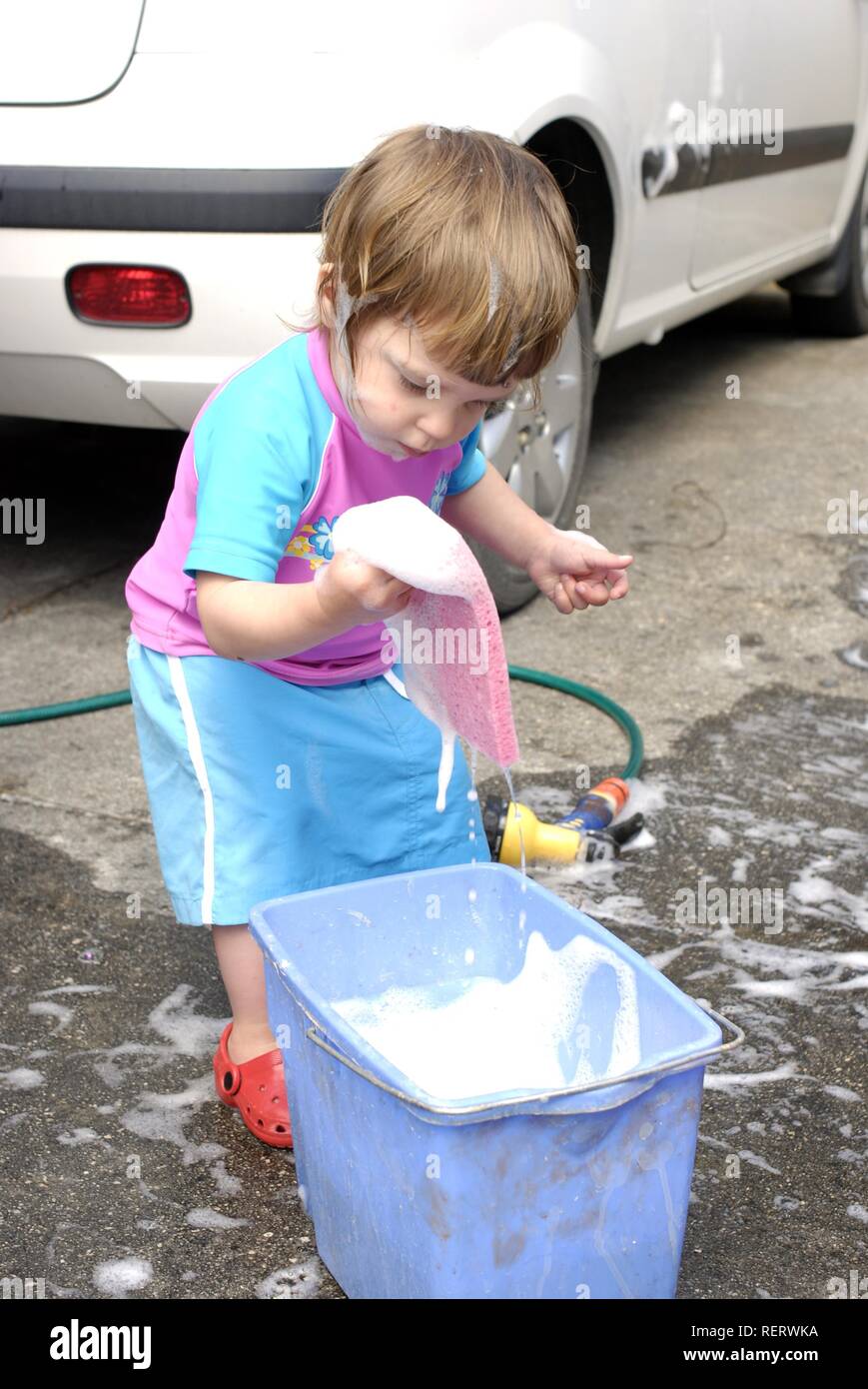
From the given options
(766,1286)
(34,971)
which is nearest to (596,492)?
(34,971)

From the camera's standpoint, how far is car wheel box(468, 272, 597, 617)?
11.1 feet

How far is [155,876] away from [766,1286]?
48.2 inches

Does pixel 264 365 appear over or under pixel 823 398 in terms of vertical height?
over

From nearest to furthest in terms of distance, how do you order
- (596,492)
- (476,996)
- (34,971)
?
(476,996)
(34,971)
(596,492)

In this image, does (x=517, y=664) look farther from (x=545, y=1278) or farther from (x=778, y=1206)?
(x=545, y=1278)

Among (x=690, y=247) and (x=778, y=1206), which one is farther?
(x=690, y=247)

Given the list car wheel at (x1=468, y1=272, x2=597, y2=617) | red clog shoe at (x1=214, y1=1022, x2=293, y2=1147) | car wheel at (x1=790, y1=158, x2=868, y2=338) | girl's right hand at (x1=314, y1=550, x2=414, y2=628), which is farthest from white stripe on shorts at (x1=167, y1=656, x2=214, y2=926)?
car wheel at (x1=790, y1=158, x2=868, y2=338)

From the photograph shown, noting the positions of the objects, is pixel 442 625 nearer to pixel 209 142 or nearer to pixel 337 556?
pixel 337 556

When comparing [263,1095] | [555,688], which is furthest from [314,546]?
[555,688]

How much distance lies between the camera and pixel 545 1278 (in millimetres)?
1552

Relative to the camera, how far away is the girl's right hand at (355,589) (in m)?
1.54

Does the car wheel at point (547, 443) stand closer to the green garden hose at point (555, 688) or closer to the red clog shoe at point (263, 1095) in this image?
the green garden hose at point (555, 688)

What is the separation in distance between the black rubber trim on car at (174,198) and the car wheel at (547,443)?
630 millimetres

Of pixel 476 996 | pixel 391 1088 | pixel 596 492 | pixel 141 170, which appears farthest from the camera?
pixel 596 492
